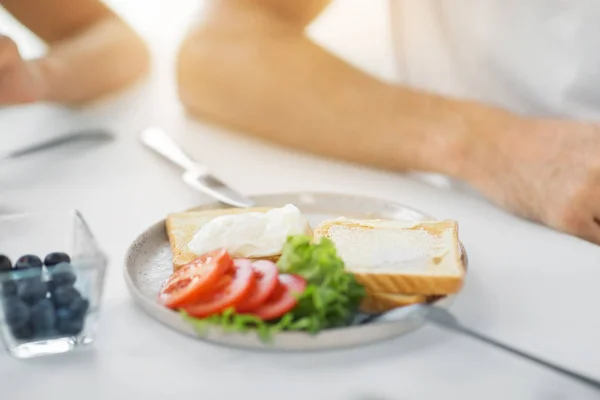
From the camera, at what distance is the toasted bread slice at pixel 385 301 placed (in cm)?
72

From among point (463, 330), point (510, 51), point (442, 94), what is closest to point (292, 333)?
point (463, 330)

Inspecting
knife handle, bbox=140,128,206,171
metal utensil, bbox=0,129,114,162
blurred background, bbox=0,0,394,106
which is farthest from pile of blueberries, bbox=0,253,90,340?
blurred background, bbox=0,0,394,106

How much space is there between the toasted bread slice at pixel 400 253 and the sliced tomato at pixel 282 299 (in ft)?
0.19

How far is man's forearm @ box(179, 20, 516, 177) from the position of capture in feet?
3.72

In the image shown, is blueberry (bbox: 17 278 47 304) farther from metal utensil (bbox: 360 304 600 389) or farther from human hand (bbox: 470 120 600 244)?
human hand (bbox: 470 120 600 244)

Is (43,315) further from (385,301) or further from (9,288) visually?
(385,301)

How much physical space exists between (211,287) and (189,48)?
0.76 metres

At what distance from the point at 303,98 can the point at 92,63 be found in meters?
0.45

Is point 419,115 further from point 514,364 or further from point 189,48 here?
point 514,364

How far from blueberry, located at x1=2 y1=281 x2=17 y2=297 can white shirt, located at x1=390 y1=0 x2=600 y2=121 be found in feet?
2.79

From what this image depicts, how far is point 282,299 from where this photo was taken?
0.69 m

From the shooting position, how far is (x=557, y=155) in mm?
1005

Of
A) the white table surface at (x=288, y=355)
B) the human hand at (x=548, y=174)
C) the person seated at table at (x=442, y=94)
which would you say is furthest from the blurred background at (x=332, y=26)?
the human hand at (x=548, y=174)

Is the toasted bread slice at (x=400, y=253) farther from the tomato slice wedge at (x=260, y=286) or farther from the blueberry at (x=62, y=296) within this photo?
the blueberry at (x=62, y=296)
